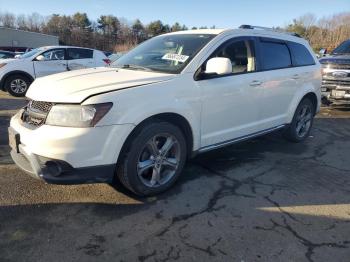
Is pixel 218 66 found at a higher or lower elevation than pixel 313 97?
higher

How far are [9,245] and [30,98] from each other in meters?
1.53

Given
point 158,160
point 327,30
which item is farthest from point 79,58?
point 327,30

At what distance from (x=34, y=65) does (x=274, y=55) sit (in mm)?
8386

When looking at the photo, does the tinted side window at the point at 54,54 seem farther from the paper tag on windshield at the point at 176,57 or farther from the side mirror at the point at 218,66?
the side mirror at the point at 218,66

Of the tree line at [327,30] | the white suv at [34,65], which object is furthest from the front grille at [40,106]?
the tree line at [327,30]

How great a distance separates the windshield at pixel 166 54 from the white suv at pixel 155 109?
0.06ft

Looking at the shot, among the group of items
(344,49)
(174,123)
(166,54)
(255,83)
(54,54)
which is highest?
(344,49)

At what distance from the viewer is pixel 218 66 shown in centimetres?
417

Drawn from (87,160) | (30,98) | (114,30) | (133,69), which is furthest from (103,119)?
(114,30)

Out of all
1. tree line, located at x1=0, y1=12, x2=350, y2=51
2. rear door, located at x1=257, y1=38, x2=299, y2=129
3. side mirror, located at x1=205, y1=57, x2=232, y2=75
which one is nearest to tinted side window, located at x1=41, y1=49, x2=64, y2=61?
rear door, located at x1=257, y1=38, x2=299, y2=129

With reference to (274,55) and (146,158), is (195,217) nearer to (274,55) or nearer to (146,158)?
(146,158)

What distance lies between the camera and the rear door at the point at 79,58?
12.2 metres

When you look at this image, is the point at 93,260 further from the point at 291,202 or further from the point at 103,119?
the point at 291,202

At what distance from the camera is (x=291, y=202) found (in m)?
4.04
